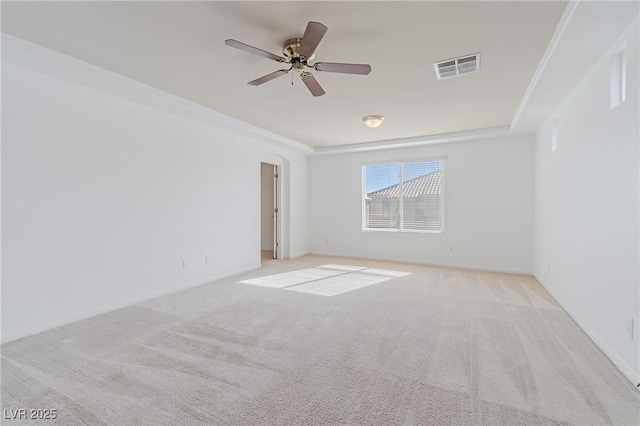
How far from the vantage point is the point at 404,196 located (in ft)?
21.6

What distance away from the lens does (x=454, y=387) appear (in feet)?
6.62

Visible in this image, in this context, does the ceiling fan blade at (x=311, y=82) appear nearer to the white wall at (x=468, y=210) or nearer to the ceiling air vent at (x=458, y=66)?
the ceiling air vent at (x=458, y=66)

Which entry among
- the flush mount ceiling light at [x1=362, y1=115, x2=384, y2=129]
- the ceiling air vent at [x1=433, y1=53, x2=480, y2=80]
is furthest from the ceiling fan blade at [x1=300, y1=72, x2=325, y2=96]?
the flush mount ceiling light at [x1=362, y1=115, x2=384, y2=129]

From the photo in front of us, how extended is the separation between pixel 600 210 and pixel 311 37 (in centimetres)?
281

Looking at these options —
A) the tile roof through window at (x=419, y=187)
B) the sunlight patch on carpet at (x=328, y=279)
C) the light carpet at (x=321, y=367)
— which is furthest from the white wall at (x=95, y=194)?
the tile roof through window at (x=419, y=187)

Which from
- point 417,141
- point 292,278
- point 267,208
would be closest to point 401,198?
point 417,141

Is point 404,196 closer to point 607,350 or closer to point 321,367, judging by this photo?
point 607,350

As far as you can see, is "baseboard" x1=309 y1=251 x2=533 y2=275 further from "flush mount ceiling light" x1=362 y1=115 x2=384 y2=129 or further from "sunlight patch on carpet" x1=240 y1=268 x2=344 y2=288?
"flush mount ceiling light" x1=362 y1=115 x2=384 y2=129

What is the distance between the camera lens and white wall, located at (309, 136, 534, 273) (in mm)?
5422

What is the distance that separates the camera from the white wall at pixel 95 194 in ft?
9.08

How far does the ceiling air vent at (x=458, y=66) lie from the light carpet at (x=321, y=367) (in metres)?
2.57

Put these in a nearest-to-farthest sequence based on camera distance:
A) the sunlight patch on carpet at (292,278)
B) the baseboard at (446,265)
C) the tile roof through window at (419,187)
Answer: the sunlight patch on carpet at (292,278), the baseboard at (446,265), the tile roof through window at (419,187)

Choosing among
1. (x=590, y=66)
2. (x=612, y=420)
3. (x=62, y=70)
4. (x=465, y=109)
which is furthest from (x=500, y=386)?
(x=62, y=70)

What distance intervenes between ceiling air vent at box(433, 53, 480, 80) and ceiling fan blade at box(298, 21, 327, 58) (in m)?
1.37
